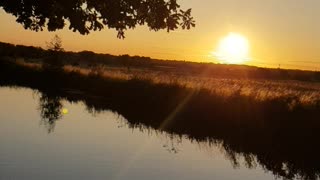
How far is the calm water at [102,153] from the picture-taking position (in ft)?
43.5

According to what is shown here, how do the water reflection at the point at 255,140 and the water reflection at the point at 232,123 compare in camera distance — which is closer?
the water reflection at the point at 255,140

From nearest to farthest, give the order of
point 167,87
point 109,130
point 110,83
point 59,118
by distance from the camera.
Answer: point 109,130
point 59,118
point 167,87
point 110,83

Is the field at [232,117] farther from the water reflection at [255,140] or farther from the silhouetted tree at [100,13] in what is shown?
the silhouetted tree at [100,13]

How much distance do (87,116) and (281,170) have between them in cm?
1423

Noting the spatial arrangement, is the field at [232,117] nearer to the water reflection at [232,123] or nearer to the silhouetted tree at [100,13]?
the water reflection at [232,123]

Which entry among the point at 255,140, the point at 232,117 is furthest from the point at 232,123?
the point at 255,140

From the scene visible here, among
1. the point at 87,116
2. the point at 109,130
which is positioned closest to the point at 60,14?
the point at 109,130

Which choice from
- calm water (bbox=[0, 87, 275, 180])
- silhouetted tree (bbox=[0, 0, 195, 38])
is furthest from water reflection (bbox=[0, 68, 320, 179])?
silhouetted tree (bbox=[0, 0, 195, 38])

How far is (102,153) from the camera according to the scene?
1608cm

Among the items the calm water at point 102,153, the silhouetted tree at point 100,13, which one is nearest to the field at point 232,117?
the calm water at point 102,153

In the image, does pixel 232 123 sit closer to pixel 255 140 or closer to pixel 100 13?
pixel 255 140

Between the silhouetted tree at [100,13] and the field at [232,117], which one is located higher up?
the silhouetted tree at [100,13]

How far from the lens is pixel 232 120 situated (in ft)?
78.9

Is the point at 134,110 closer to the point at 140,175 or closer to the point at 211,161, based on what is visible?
the point at 211,161
